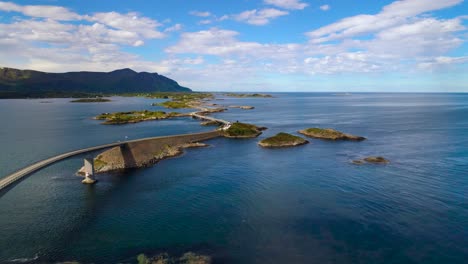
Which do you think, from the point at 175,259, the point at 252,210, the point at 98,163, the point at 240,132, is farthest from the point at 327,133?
the point at 175,259

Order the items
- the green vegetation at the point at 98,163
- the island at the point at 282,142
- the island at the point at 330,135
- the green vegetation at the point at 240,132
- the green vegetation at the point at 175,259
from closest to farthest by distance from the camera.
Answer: the green vegetation at the point at 175,259
the green vegetation at the point at 98,163
the island at the point at 282,142
the island at the point at 330,135
the green vegetation at the point at 240,132

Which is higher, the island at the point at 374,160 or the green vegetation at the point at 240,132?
the green vegetation at the point at 240,132

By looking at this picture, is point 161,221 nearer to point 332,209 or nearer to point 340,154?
point 332,209

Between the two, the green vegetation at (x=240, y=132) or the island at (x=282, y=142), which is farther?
the green vegetation at (x=240, y=132)

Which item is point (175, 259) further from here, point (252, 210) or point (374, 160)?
point (374, 160)

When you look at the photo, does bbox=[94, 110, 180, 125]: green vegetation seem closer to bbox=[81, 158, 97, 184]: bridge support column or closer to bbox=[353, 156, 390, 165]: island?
bbox=[81, 158, 97, 184]: bridge support column

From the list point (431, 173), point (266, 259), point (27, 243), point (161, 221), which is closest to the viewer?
point (266, 259)

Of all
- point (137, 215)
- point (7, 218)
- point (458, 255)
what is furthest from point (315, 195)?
point (7, 218)

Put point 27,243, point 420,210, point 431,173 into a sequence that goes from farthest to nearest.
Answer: point 431,173 → point 420,210 → point 27,243

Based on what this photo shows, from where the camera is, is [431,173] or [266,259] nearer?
[266,259]

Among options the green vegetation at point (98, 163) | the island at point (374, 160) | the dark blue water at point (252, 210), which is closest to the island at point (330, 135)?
the dark blue water at point (252, 210)

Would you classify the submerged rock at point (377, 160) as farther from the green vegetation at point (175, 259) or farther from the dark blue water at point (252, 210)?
the green vegetation at point (175, 259)
